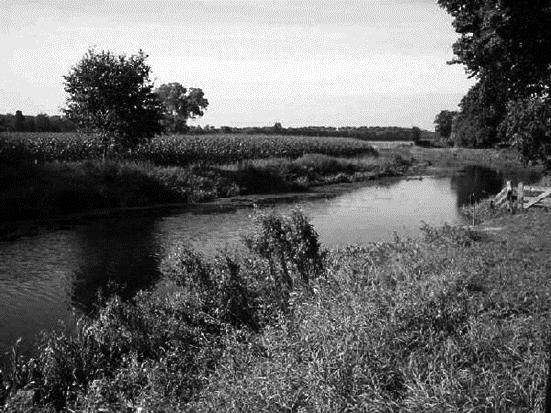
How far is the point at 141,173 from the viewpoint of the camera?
120ft

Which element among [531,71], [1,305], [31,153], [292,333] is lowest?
[1,305]

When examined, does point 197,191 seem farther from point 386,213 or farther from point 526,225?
point 526,225

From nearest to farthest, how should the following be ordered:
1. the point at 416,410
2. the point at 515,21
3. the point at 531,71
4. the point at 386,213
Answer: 1. the point at 416,410
2. the point at 515,21
3. the point at 531,71
4. the point at 386,213

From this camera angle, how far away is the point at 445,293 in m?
10.9

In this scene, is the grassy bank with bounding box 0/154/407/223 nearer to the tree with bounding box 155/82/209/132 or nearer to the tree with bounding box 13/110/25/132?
the tree with bounding box 13/110/25/132

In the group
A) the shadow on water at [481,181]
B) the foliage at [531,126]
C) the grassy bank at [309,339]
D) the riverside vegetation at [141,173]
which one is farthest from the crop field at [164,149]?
the foliage at [531,126]

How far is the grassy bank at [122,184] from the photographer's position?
30.0 metres

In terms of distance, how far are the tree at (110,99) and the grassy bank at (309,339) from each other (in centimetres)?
2434

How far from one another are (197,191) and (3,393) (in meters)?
28.2

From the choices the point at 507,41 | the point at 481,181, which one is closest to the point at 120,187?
the point at 507,41

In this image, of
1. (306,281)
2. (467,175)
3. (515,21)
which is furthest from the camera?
(467,175)

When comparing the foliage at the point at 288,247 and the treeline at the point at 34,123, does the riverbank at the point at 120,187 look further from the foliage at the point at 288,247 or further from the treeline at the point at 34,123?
the treeline at the point at 34,123

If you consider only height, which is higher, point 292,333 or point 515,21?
point 515,21

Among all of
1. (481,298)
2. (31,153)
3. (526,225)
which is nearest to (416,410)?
(481,298)
